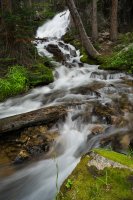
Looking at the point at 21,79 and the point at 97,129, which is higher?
the point at 21,79

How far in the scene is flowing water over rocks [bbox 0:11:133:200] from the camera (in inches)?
214

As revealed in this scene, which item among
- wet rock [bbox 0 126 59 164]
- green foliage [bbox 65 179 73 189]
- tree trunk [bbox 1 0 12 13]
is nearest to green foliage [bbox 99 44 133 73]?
tree trunk [bbox 1 0 12 13]

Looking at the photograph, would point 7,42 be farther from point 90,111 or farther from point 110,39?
point 110,39

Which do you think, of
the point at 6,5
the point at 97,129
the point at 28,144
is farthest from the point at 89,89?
the point at 6,5

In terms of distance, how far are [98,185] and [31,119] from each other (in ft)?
14.0

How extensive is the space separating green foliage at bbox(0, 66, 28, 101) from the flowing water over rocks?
50 centimetres

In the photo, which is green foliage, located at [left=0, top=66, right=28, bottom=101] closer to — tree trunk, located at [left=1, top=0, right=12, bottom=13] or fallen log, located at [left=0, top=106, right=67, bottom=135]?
tree trunk, located at [left=1, top=0, right=12, bottom=13]

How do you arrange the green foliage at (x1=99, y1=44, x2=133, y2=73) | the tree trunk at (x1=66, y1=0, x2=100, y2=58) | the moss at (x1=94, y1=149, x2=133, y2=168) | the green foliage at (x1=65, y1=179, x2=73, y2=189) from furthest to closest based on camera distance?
the tree trunk at (x1=66, y1=0, x2=100, y2=58)
the green foliage at (x1=99, y1=44, x2=133, y2=73)
the moss at (x1=94, y1=149, x2=133, y2=168)
the green foliage at (x1=65, y1=179, x2=73, y2=189)

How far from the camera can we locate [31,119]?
23.6 feet

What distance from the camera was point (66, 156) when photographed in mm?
6418

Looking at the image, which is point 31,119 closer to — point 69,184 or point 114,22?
point 69,184

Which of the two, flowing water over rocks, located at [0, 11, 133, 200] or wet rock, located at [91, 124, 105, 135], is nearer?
flowing water over rocks, located at [0, 11, 133, 200]

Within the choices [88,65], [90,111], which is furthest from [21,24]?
[90,111]

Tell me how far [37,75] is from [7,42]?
88.7 inches
